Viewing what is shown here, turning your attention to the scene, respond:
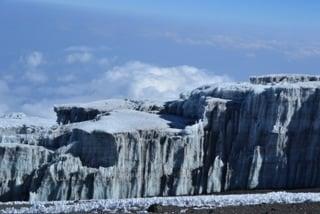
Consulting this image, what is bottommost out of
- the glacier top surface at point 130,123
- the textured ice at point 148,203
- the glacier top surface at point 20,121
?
the textured ice at point 148,203

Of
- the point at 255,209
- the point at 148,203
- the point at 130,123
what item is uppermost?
the point at 130,123

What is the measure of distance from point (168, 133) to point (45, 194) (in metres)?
9.07

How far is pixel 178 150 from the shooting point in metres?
57.9

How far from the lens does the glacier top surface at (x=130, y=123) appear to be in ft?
187

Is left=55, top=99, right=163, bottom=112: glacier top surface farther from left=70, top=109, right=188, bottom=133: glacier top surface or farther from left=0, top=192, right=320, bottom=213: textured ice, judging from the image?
left=0, top=192, right=320, bottom=213: textured ice

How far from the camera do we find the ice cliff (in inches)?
2190

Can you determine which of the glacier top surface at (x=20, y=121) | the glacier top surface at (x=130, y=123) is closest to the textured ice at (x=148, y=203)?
the glacier top surface at (x=130, y=123)

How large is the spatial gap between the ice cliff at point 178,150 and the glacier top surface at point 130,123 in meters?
0.07

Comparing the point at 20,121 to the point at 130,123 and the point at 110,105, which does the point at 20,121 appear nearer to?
the point at 110,105

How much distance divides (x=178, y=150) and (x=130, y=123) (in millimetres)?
3715

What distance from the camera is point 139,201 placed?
150ft

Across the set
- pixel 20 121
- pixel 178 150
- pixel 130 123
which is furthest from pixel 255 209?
pixel 20 121

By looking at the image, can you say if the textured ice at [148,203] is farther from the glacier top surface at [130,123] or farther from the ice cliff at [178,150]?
the glacier top surface at [130,123]

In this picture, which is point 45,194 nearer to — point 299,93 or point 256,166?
point 256,166
